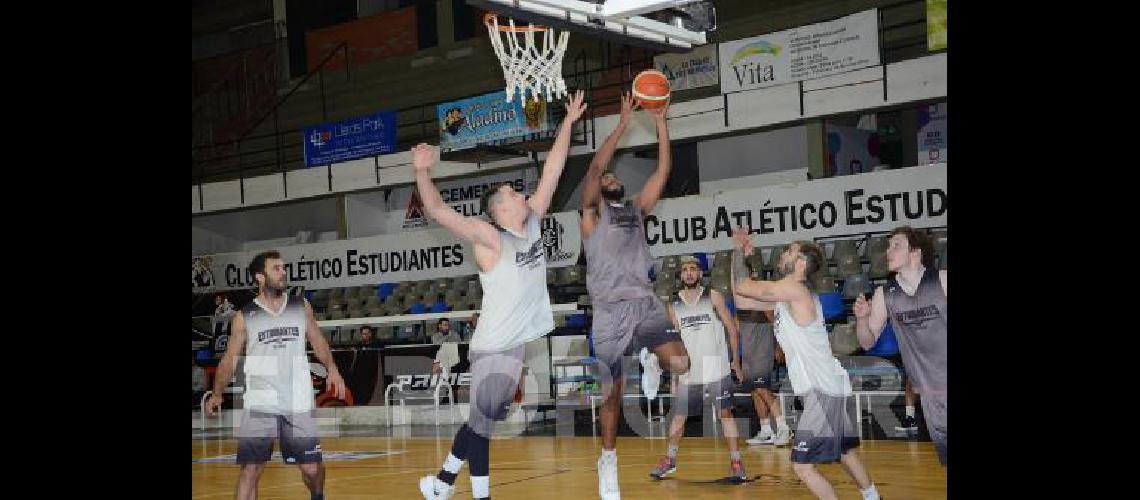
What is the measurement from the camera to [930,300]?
5.83 meters

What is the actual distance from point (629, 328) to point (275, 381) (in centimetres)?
250

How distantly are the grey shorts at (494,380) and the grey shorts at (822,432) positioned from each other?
179cm

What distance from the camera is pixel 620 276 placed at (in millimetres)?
7863

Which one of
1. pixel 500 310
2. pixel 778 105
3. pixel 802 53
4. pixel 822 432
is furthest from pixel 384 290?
pixel 822 432

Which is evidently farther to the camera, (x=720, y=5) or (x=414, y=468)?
(x=720, y=5)

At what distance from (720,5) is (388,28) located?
707 cm

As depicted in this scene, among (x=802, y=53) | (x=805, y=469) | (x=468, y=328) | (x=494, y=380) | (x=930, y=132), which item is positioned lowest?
(x=805, y=469)

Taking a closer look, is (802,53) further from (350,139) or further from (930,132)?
(350,139)

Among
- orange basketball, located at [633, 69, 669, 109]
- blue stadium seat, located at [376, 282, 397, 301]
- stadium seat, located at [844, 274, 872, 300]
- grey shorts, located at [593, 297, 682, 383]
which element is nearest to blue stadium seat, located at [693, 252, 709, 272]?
stadium seat, located at [844, 274, 872, 300]

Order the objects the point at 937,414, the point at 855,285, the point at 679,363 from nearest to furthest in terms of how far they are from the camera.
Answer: the point at 937,414, the point at 679,363, the point at 855,285

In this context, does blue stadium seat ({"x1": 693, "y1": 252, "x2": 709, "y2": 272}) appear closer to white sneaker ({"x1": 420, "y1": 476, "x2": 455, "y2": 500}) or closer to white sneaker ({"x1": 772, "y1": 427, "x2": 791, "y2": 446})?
white sneaker ({"x1": 772, "y1": 427, "x2": 791, "y2": 446})
